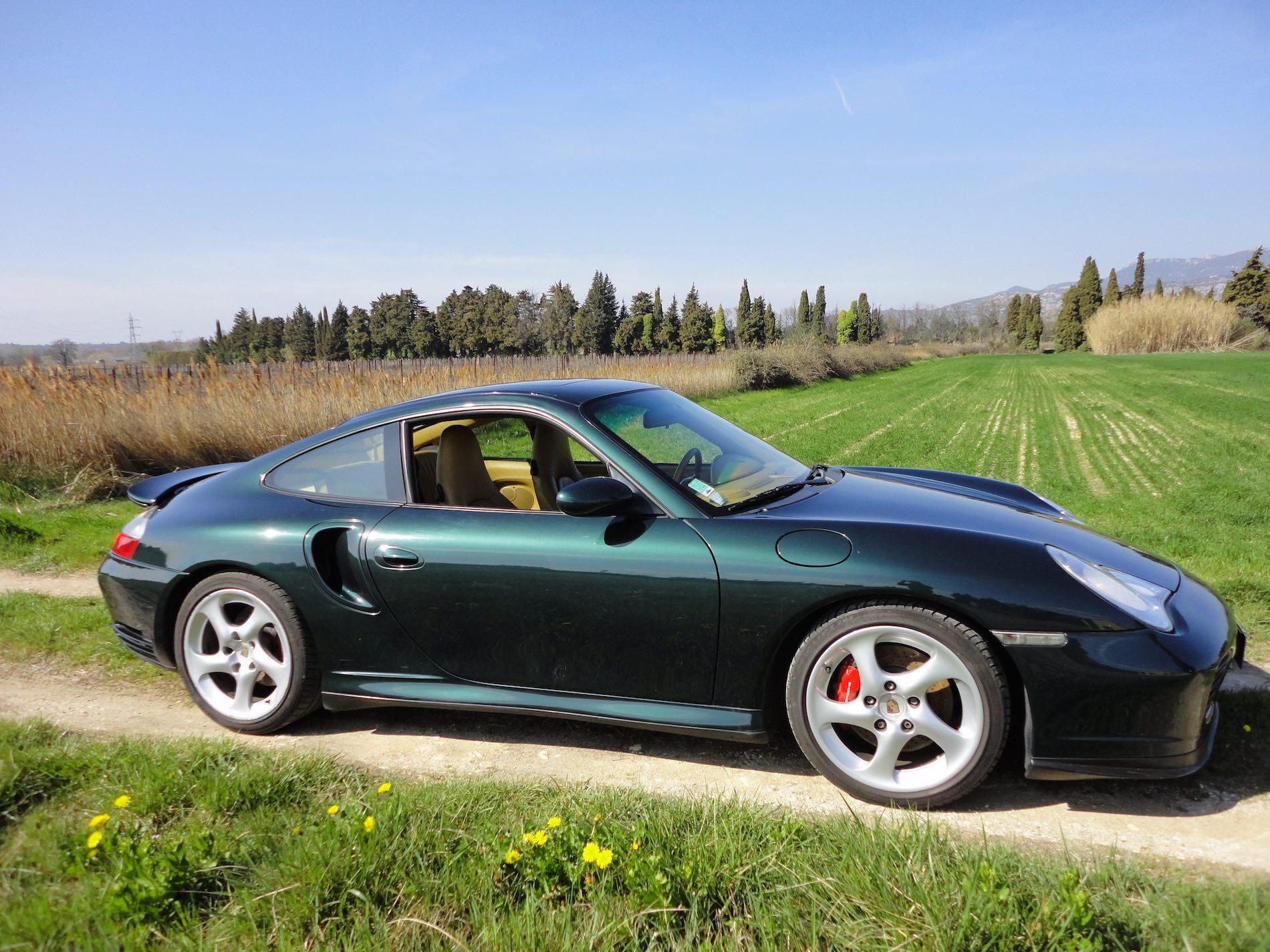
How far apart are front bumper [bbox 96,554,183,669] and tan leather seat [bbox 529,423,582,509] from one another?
1630 millimetres

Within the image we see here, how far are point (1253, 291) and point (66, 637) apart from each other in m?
92.4

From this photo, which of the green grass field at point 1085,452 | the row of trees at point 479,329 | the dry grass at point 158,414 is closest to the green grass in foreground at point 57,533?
the green grass field at point 1085,452

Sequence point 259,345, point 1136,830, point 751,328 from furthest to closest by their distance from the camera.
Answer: point 751,328, point 259,345, point 1136,830

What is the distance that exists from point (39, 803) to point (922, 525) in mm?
3146

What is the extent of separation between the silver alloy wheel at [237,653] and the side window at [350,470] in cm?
54

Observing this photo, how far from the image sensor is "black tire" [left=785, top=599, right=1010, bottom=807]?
267cm

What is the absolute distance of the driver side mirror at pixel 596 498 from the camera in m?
2.98

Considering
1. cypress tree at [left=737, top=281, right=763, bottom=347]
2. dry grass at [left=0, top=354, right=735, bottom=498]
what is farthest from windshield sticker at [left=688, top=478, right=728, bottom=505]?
cypress tree at [left=737, top=281, right=763, bottom=347]

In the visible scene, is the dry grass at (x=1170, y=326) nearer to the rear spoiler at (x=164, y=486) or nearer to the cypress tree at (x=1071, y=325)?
the cypress tree at (x=1071, y=325)

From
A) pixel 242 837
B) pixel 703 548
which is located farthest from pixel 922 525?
pixel 242 837

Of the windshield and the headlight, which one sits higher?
the windshield

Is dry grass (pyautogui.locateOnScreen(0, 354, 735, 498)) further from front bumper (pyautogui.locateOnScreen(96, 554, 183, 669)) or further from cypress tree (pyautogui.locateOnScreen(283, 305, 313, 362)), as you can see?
cypress tree (pyautogui.locateOnScreen(283, 305, 313, 362))

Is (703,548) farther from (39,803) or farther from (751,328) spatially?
(751,328)

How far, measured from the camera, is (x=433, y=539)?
3.29 meters
